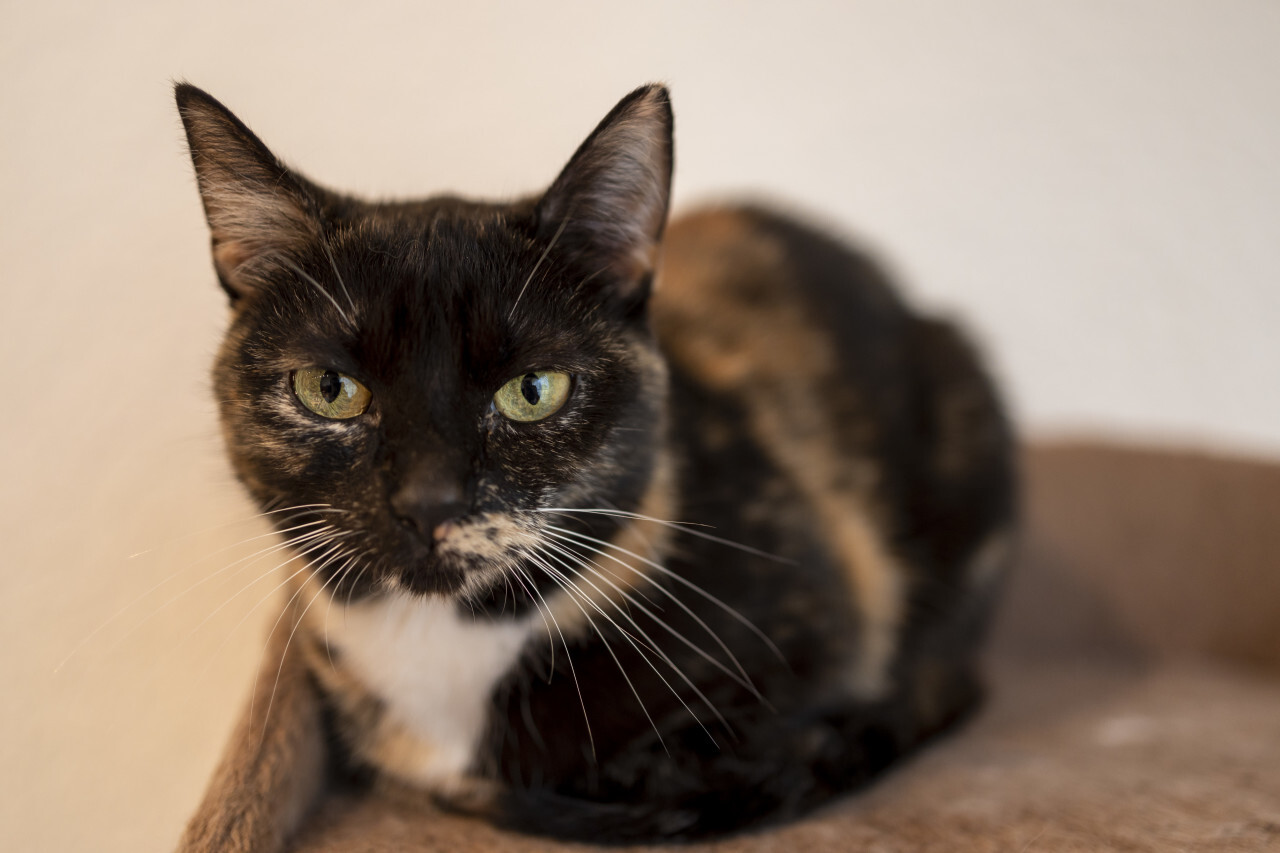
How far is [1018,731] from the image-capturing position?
1245 millimetres

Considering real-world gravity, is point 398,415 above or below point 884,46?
below

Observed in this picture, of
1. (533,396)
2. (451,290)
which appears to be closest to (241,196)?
(451,290)

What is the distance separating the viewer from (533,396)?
2.65 feet

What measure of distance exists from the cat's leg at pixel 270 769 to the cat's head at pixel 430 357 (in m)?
0.15

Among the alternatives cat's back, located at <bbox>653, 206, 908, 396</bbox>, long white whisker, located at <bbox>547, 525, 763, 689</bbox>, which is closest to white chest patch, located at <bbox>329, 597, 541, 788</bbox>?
long white whisker, located at <bbox>547, 525, 763, 689</bbox>

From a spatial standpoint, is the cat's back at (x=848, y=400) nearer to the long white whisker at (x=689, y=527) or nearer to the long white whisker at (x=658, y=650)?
the long white whisker at (x=689, y=527)

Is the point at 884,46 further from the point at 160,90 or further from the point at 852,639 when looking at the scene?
the point at 160,90

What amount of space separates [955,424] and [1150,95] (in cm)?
115

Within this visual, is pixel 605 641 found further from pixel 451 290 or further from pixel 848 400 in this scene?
pixel 848 400

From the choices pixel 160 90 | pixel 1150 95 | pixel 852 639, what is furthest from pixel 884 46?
pixel 160 90

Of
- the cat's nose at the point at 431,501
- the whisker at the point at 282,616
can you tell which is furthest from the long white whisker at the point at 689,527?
the whisker at the point at 282,616

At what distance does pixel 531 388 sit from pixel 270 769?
433mm

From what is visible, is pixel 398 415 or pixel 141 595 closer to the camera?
pixel 398 415

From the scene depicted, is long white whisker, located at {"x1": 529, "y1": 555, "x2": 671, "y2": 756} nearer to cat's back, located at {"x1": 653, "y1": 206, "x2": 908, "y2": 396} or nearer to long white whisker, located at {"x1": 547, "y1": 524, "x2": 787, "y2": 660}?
long white whisker, located at {"x1": 547, "y1": 524, "x2": 787, "y2": 660}
